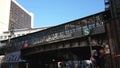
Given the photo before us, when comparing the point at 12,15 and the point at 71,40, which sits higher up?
the point at 12,15

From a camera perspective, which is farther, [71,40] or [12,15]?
[12,15]

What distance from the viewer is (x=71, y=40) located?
40969 millimetres

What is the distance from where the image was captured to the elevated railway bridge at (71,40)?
119 feet

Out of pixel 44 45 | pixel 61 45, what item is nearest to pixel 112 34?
pixel 61 45

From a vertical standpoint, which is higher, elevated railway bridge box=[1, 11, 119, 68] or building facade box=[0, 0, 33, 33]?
building facade box=[0, 0, 33, 33]

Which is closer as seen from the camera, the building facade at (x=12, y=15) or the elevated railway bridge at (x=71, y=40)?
the elevated railway bridge at (x=71, y=40)

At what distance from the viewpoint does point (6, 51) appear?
200 feet

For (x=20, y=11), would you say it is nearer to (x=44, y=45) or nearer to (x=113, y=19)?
(x=44, y=45)

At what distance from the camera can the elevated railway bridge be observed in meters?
36.2

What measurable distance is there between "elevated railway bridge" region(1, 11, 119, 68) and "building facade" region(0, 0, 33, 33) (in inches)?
3365

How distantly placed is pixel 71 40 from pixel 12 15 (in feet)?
455

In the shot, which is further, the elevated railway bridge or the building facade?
the building facade

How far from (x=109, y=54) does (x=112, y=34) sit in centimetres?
338

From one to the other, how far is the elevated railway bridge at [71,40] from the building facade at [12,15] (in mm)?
85476
